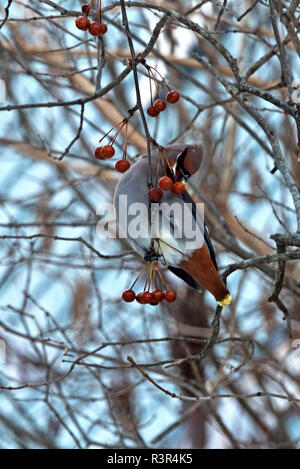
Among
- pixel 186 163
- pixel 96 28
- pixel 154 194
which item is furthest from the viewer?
pixel 186 163

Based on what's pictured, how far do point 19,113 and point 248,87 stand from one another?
9.18 ft

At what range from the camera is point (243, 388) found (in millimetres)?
5105

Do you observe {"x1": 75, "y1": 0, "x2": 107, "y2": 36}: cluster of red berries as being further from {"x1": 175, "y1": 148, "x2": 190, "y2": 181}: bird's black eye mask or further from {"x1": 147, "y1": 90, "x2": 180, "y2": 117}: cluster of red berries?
{"x1": 175, "y1": 148, "x2": 190, "y2": 181}: bird's black eye mask

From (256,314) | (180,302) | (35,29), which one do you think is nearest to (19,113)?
(35,29)

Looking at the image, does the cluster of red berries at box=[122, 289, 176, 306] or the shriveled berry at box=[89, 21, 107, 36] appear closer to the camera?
the shriveled berry at box=[89, 21, 107, 36]

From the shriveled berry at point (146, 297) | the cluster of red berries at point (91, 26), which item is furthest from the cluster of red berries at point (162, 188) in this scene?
the cluster of red berries at point (91, 26)

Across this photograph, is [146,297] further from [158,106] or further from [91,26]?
[91,26]

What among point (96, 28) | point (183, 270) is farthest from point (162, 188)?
point (183, 270)

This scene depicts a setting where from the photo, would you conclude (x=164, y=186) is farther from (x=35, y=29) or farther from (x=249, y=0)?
(x=35, y=29)

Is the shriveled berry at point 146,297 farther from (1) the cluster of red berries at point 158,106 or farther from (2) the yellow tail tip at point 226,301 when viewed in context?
(1) the cluster of red berries at point 158,106

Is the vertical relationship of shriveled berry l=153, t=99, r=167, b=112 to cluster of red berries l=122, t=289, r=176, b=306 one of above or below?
above

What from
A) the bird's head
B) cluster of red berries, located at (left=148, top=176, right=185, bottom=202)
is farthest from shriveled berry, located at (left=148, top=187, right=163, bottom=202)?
the bird's head

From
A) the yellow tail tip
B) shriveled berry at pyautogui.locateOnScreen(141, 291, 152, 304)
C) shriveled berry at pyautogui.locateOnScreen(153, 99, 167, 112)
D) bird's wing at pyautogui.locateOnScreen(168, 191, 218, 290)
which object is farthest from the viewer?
bird's wing at pyautogui.locateOnScreen(168, 191, 218, 290)
